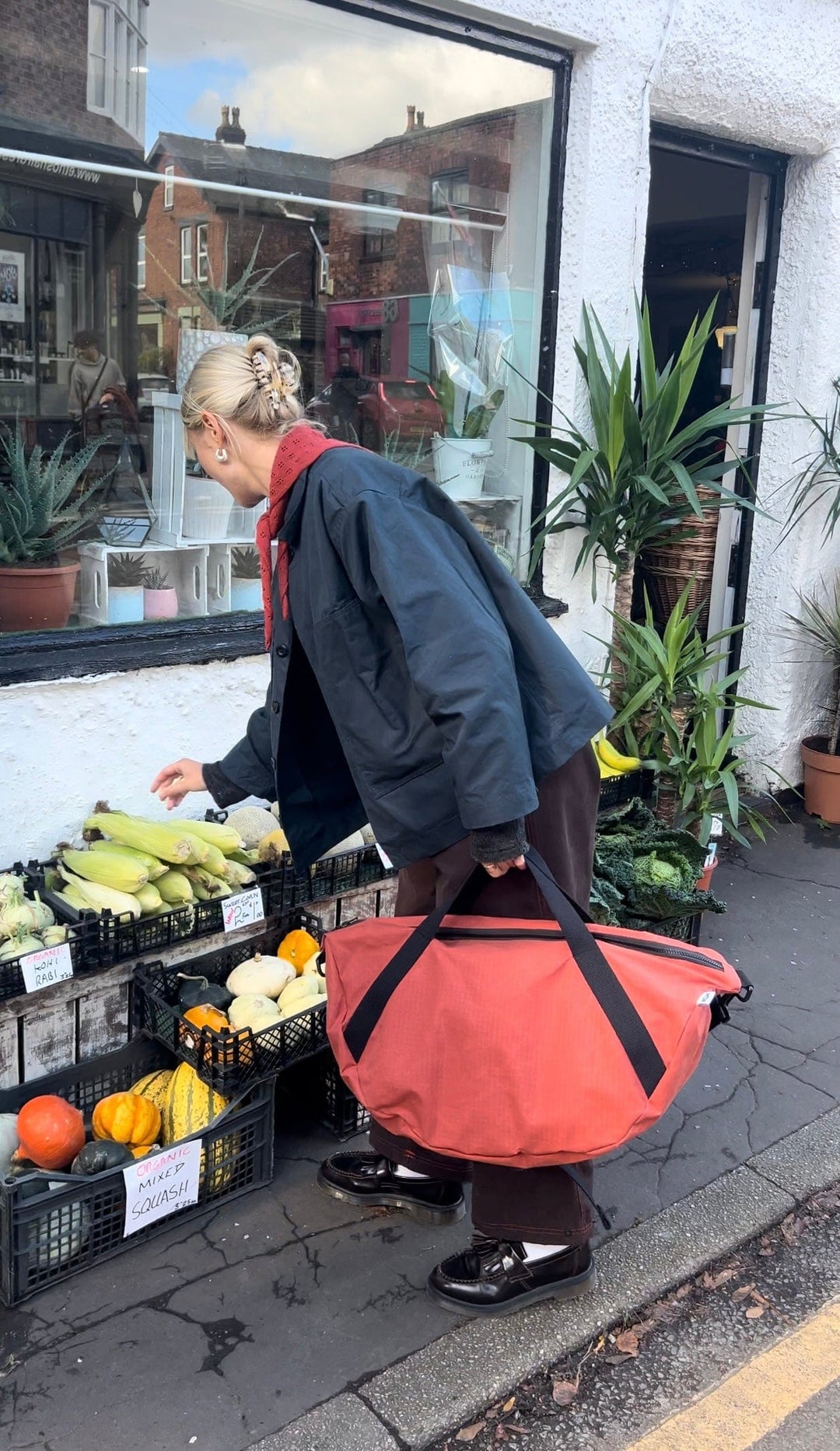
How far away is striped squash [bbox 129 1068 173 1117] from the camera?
306 cm

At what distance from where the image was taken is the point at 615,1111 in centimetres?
230

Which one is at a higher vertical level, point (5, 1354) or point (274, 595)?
point (274, 595)

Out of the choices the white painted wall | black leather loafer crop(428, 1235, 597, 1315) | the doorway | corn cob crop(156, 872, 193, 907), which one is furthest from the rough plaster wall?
Answer: the doorway

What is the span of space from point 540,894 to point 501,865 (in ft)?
0.85

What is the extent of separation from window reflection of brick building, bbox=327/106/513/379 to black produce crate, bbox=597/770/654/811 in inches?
73.5

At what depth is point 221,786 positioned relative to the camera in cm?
288

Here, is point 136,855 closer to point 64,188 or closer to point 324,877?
point 324,877

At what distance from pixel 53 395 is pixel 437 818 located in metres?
2.24

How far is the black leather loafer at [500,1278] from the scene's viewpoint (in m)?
2.68

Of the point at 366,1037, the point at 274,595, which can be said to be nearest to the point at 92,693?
the point at 274,595

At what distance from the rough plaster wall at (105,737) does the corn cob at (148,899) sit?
55 cm

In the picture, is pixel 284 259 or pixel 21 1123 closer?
pixel 21 1123

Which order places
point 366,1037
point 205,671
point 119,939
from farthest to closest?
point 205,671 → point 119,939 → point 366,1037

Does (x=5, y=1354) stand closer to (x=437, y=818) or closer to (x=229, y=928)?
(x=229, y=928)
